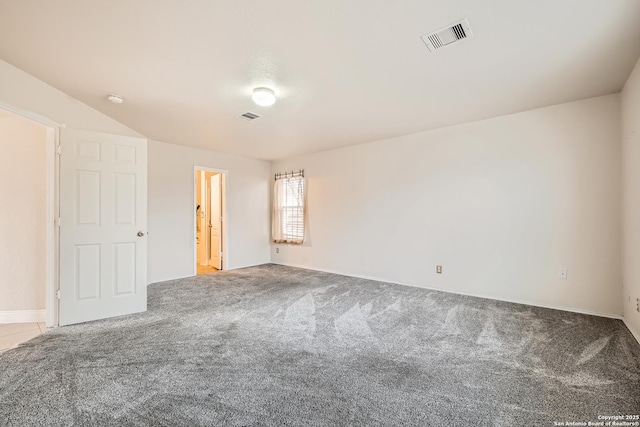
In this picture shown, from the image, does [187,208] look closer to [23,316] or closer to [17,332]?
[23,316]

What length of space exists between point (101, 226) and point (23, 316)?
1.24m

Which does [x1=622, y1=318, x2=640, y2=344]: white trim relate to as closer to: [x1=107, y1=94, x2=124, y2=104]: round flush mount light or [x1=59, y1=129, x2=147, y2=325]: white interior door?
[x1=59, y1=129, x2=147, y2=325]: white interior door

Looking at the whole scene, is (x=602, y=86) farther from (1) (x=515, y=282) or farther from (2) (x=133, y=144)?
(2) (x=133, y=144)

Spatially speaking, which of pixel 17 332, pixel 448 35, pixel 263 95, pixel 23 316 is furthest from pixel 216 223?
pixel 448 35

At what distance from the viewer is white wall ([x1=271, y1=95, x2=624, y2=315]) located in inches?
122

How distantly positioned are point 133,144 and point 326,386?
332cm

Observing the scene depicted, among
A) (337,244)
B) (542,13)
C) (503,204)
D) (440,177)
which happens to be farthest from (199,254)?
(542,13)

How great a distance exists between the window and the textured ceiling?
8.03 feet

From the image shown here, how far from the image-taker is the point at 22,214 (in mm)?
3086

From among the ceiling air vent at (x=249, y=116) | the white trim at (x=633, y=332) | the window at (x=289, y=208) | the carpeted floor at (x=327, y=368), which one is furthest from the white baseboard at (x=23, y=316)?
the white trim at (x=633, y=332)

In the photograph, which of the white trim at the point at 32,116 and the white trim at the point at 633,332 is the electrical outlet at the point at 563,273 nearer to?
the white trim at the point at 633,332

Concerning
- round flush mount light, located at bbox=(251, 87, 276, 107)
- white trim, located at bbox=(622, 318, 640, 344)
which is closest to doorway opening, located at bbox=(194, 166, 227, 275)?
round flush mount light, located at bbox=(251, 87, 276, 107)

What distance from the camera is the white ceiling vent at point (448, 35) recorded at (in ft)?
6.24

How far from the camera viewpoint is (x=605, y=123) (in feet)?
10.0
